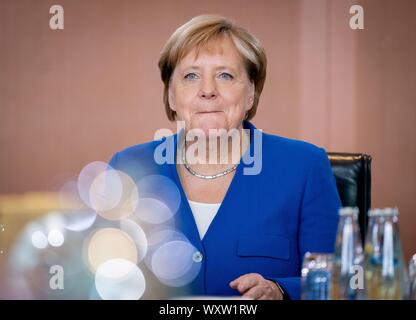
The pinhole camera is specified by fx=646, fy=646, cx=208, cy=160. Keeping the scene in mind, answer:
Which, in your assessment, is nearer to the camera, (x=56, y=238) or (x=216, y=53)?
(x=216, y=53)

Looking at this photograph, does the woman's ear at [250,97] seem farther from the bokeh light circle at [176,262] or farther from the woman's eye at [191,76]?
the bokeh light circle at [176,262]

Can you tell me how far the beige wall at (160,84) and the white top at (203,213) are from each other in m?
1.37

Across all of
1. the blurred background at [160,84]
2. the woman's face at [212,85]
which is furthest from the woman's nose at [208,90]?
the blurred background at [160,84]

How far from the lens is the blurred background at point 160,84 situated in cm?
303

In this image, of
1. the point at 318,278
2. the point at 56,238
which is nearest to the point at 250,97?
the point at 318,278

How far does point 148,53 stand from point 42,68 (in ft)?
1.69

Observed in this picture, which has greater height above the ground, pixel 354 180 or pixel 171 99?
pixel 171 99

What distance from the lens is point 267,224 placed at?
1643 mm

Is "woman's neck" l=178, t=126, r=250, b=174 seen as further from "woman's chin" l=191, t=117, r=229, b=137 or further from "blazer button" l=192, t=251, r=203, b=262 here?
"blazer button" l=192, t=251, r=203, b=262

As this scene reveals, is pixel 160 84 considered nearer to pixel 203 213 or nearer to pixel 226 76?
pixel 226 76

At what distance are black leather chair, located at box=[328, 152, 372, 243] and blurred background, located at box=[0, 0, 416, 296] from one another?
122 cm

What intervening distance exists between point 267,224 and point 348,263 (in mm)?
606
